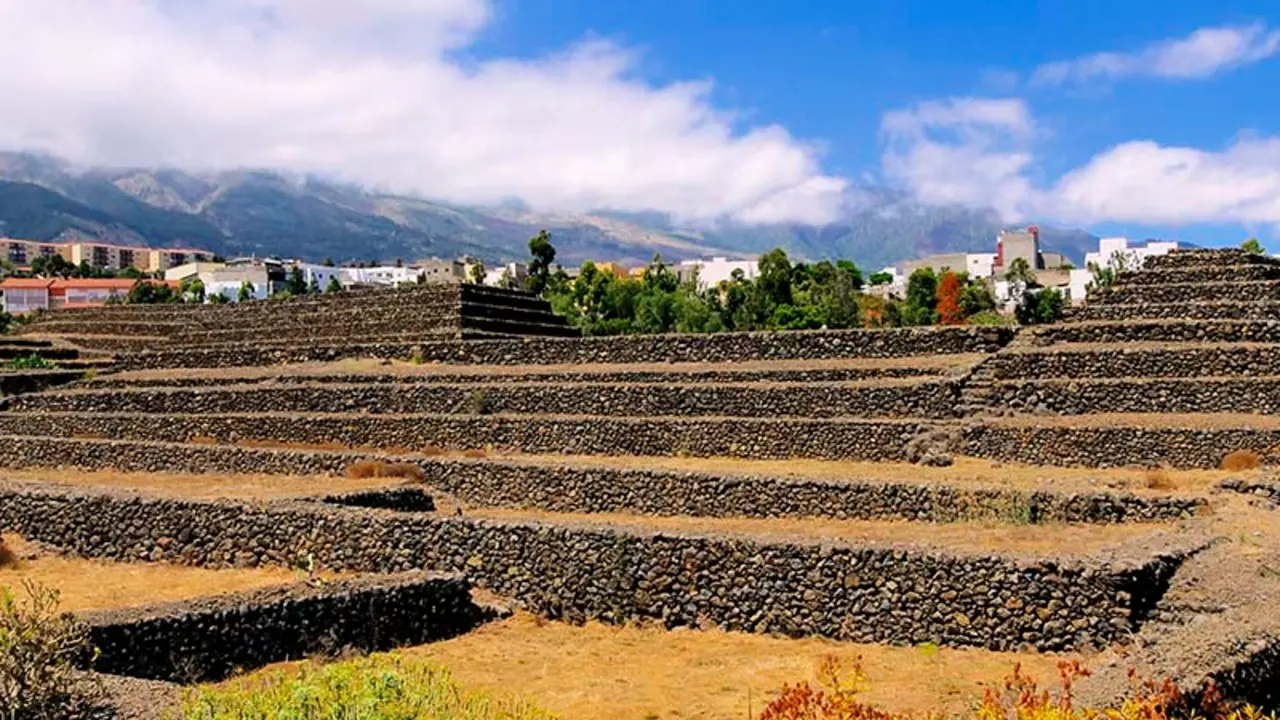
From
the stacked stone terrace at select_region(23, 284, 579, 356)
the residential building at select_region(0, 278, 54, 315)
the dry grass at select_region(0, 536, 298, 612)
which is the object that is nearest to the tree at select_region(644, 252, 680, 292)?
the stacked stone terrace at select_region(23, 284, 579, 356)

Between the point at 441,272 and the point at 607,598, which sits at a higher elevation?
the point at 441,272

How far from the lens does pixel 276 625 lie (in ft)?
40.5

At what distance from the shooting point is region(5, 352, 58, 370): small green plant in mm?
51487

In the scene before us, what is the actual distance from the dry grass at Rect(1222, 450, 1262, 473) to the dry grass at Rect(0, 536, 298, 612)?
56.4 feet

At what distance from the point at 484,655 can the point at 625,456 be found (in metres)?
13.8

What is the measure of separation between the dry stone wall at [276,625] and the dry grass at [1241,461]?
1505cm

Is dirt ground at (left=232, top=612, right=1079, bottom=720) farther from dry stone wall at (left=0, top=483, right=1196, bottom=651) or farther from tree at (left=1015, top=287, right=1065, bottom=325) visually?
tree at (left=1015, top=287, right=1065, bottom=325)

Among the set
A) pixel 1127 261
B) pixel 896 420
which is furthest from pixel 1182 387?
pixel 1127 261

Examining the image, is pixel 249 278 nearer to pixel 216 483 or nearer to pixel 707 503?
pixel 216 483

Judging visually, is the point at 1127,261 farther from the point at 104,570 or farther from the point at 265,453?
the point at 104,570

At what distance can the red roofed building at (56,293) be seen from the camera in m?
115

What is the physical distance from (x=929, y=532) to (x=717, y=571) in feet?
14.7

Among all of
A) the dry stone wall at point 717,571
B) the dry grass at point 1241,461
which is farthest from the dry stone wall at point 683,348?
the dry stone wall at point 717,571

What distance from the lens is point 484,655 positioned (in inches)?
503
